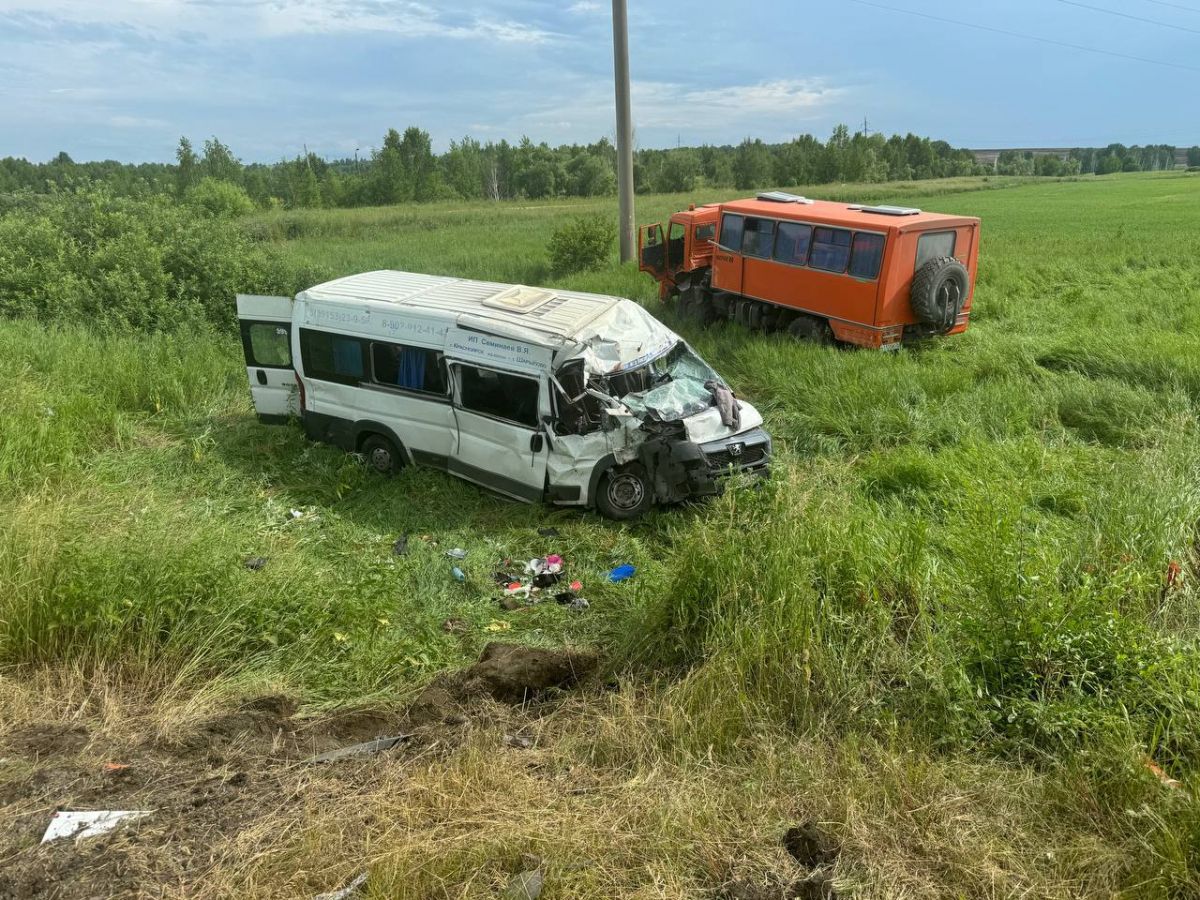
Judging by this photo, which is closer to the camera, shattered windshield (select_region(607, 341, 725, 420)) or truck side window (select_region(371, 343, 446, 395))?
shattered windshield (select_region(607, 341, 725, 420))

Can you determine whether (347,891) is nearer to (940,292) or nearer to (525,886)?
(525,886)

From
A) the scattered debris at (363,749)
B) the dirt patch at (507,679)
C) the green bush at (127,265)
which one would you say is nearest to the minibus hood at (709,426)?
the dirt patch at (507,679)

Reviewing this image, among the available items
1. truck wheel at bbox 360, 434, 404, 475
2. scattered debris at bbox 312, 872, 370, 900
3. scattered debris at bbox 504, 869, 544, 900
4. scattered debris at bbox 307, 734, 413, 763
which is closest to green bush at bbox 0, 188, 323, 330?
truck wheel at bbox 360, 434, 404, 475

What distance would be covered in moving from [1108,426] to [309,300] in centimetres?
972

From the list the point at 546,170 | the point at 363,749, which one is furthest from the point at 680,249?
the point at 546,170

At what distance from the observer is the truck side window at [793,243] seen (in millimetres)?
13570

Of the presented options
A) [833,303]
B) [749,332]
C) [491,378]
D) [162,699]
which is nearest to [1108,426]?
[833,303]

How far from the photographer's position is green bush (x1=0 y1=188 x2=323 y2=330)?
47.5 feet

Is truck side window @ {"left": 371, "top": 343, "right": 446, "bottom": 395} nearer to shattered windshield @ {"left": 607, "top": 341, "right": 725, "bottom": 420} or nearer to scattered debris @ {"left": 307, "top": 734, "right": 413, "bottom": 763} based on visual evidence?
shattered windshield @ {"left": 607, "top": 341, "right": 725, "bottom": 420}

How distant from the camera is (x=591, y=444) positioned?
7.82m

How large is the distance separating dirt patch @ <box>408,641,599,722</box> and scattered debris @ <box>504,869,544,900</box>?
1.61 metres

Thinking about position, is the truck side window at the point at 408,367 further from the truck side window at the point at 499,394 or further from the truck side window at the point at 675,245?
the truck side window at the point at 675,245

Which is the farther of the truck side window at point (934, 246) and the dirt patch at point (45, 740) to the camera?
the truck side window at point (934, 246)

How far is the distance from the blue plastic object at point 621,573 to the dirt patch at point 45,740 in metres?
3.91
